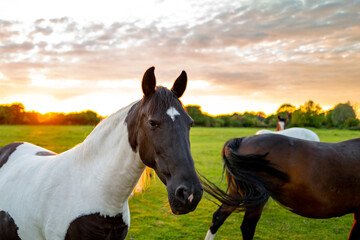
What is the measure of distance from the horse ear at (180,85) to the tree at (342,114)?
2474 inches

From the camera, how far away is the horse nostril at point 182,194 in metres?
1.38

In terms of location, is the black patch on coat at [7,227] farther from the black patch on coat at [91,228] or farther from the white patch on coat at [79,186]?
the black patch on coat at [91,228]

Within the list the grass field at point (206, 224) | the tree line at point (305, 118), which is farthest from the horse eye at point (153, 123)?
the tree line at point (305, 118)

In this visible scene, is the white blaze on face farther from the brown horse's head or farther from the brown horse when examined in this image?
the brown horse

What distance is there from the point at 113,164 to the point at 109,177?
0.34 feet

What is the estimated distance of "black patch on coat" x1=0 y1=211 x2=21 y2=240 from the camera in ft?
6.65

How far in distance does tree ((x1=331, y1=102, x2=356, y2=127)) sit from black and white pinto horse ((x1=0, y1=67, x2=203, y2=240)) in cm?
6311

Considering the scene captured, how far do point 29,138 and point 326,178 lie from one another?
1913 cm

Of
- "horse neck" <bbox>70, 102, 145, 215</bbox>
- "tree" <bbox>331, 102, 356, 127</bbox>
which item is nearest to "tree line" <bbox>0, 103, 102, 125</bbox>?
"horse neck" <bbox>70, 102, 145, 215</bbox>

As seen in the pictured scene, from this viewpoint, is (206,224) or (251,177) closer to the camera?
(251,177)

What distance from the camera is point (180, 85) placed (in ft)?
6.02

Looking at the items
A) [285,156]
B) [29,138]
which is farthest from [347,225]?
[29,138]

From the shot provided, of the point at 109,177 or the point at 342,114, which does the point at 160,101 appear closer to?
the point at 109,177

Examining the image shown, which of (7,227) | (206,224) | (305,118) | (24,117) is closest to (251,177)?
Result: (206,224)
